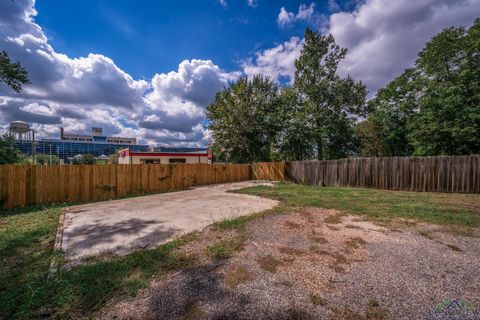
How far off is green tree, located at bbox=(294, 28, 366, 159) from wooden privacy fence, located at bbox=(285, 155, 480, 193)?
692cm

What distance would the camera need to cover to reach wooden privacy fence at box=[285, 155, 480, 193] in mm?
8008

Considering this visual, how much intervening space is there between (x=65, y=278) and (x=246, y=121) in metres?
17.3

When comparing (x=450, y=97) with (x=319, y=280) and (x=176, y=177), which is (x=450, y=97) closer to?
(x=319, y=280)

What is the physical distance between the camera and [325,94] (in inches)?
720

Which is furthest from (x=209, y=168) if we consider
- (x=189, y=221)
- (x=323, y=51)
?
(x=323, y=51)

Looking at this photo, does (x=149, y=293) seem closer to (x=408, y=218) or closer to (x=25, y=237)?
(x=25, y=237)

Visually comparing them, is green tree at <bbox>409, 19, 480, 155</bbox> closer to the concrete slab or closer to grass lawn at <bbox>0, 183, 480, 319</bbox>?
grass lawn at <bbox>0, 183, 480, 319</bbox>

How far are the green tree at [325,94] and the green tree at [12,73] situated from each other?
17.8 metres

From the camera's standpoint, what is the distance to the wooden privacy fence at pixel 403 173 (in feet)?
26.3

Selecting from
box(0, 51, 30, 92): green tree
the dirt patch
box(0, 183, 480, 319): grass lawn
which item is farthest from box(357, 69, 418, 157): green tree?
box(0, 51, 30, 92): green tree

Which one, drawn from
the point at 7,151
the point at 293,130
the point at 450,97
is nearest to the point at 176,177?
the point at 7,151

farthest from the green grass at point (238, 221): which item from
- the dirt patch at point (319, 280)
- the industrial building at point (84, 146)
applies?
the industrial building at point (84, 146)

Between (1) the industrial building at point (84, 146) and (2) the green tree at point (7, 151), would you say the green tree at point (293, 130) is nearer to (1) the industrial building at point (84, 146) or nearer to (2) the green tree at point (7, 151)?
(2) the green tree at point (7, 151)

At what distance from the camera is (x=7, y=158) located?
335 inches
